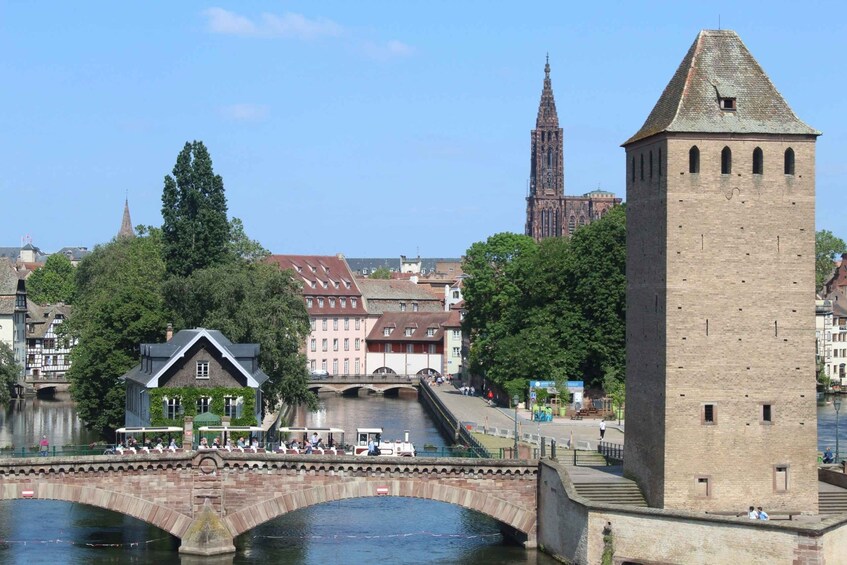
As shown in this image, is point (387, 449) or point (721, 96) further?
point (387, 449)

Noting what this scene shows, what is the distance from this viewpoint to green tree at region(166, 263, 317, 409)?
80.1 metres

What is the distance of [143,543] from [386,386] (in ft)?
239

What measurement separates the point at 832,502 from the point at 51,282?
141121 millimetres

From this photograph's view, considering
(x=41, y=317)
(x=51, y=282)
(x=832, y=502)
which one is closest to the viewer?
(x=832, y=502)

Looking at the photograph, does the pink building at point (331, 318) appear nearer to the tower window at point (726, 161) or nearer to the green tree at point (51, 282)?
the green tree at point (51, 282)

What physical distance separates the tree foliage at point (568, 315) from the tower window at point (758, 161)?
38.2 metres

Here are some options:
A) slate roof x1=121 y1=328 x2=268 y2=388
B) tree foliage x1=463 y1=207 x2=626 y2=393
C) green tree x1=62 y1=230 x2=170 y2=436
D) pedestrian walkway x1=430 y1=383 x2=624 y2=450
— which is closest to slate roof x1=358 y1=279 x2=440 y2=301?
pedestrian walkway x1=430 y1=383 x2=624 y2=450

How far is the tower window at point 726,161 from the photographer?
162 feet

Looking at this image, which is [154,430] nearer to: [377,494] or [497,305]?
[377,494]

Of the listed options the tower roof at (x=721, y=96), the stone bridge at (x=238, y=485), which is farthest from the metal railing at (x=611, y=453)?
the tower roof at (x=721, y=96)

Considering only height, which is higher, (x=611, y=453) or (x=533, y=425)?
(x=533, y=425)

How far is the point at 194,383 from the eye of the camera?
231 ft

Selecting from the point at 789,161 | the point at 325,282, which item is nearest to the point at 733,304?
the point at 789,161

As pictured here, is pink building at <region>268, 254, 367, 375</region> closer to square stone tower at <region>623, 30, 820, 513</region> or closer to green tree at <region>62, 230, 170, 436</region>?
green tree at <region>62, 230, 170, 436</region>
